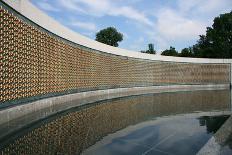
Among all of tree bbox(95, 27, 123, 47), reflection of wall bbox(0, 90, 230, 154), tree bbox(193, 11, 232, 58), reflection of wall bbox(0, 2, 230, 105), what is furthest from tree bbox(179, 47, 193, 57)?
reflection of wall bbox(0, 90, 230, 154)

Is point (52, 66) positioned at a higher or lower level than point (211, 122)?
higher

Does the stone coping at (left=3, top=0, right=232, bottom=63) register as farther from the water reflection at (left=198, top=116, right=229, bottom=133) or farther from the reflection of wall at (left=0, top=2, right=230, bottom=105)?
the water reflection at (left=198, top=116, right=229, bottom=133)

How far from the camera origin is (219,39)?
54.7m

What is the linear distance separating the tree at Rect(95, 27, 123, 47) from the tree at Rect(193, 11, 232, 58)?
22.2 meters

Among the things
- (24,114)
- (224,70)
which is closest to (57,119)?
(24,114)

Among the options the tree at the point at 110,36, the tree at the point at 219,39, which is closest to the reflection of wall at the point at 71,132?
the tree at the point at 219,39

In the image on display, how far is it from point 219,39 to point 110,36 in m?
27.5

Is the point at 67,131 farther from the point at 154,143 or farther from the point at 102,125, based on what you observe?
the point at 154,143

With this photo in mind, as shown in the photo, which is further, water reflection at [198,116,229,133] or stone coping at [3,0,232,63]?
stone coping at [3,0,232,63]

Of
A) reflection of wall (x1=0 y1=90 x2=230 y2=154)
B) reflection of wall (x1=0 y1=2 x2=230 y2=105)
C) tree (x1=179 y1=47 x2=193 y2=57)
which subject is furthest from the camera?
tree (x1=179 y1=47 x2=193 y2=57)

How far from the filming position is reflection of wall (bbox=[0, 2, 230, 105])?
359 inches

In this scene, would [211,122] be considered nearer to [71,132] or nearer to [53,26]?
[71,132]

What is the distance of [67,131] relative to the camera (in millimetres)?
7262

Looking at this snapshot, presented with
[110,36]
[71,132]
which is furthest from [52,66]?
[110,36]
